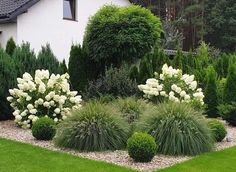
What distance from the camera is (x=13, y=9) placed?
1733 cm

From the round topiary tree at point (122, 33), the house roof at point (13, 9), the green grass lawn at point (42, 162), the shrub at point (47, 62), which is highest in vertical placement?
the house roof at point (13, 9)

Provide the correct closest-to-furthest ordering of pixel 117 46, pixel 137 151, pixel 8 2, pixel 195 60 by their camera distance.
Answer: pixel 137 151
pixel 117 46
pixel 195 60
pixel 8 2

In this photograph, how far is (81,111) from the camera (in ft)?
27.9

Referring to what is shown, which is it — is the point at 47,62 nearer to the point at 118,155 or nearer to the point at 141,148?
the point at 118,155

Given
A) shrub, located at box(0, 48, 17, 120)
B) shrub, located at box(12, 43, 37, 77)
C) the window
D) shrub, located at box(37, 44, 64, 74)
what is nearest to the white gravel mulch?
shrub, located at box(0, 48, 17, 120)

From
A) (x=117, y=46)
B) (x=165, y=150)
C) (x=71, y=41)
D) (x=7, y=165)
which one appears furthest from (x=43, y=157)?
(x=71, y=41)

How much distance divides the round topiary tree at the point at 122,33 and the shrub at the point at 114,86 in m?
1.37

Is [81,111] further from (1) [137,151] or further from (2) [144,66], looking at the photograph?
(2) [144,66]

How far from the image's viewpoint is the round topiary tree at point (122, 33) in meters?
14.4

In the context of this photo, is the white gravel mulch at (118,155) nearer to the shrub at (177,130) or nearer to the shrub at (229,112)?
the shrub at (177,130)

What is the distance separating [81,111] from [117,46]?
6.21 meters

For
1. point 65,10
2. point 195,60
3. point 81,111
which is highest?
point 65,10

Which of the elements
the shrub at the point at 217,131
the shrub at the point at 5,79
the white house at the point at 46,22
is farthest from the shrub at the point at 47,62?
the shrub at the point at 217,131

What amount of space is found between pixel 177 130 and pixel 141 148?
114 cm
